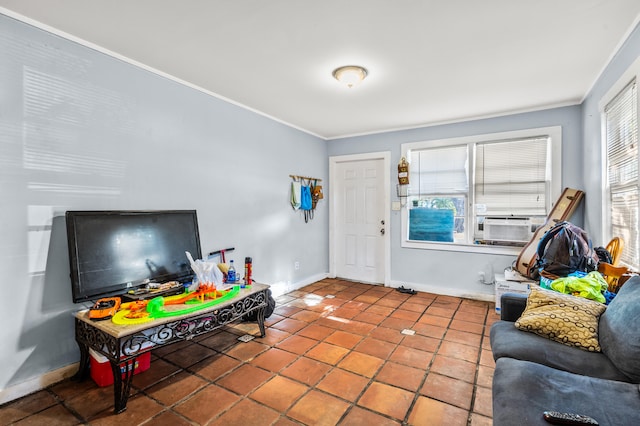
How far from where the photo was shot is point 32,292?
2.06 m

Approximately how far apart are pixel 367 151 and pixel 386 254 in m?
1.70

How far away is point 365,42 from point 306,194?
2693mm

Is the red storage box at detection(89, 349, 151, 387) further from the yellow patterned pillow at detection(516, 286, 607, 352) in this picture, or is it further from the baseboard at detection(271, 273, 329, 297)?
the yellow patterned pillow at detection(516, 286, 607, 352)

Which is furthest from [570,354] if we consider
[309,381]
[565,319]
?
[309,381]

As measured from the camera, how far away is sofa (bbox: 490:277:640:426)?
3.92 ft

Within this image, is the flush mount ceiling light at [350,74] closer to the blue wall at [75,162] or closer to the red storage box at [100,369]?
the blue wall at [75,162]

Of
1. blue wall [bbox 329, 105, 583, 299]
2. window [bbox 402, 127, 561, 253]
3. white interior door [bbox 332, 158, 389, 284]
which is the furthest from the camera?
white interior door [bbox 332, 158, 389, 284]

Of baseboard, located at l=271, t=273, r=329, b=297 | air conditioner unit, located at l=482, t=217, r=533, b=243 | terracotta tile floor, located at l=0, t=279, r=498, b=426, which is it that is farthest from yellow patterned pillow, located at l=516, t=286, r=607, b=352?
baseboard, located at l=271, t=273, r=329, b=297

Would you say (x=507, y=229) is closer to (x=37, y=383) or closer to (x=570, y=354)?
(x=570, y=354)

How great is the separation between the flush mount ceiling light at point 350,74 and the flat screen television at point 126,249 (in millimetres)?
1922

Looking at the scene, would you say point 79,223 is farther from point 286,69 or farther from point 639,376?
point 639,376

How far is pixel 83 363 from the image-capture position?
85.7 inches

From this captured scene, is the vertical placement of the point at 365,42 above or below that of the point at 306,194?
above

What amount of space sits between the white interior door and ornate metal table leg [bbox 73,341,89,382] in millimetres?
3667
